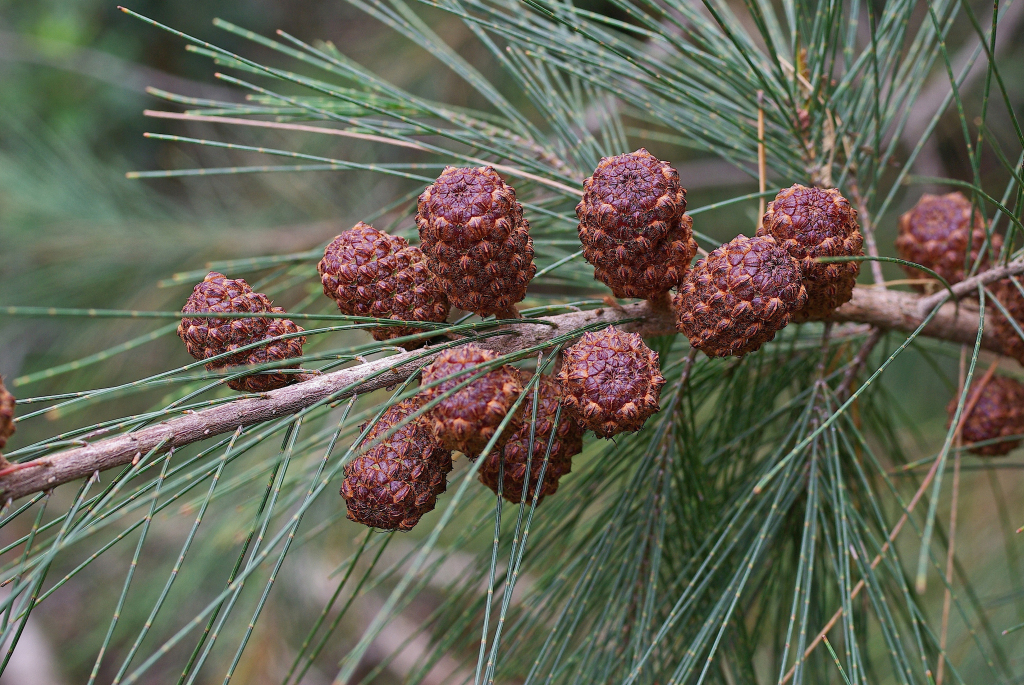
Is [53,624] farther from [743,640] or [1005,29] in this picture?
[1005,29]

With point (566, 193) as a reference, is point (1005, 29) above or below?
above

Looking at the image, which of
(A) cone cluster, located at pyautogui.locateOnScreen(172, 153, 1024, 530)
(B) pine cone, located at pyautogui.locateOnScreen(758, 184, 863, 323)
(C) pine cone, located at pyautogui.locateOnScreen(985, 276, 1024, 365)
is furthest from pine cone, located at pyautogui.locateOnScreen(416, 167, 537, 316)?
(C) pine cone, located at pyautogui.locateOnScreen(985, 276, 1024, 365)

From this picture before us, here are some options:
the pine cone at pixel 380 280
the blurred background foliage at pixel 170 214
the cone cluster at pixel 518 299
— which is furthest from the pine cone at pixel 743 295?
the blurred background foliage at pixel 170 214

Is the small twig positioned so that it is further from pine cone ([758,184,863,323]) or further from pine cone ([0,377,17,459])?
pine cone ([0,377,17,459])

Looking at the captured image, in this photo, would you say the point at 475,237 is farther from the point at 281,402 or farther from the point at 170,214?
the point at 170,214


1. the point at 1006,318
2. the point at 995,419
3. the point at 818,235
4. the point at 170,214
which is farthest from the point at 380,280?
the point at 170,214

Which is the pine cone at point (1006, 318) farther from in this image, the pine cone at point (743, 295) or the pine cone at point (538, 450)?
the pine cone at point (538, 450)

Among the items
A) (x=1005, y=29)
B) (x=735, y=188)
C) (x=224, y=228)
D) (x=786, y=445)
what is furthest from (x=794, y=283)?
(x=735, y=188)
